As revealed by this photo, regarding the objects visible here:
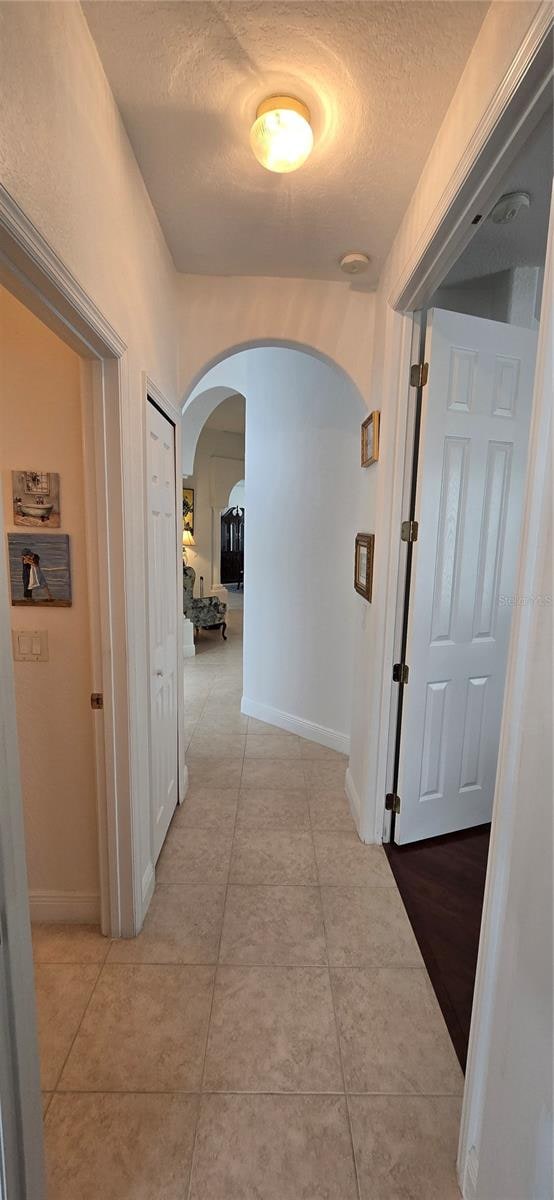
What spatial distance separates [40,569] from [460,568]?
171cm

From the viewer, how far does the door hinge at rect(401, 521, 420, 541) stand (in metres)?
2.00

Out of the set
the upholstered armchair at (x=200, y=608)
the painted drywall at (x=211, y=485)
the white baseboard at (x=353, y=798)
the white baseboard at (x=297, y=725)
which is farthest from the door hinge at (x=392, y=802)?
the painted drywall at (x=211, y=485)

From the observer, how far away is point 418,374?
1.94m

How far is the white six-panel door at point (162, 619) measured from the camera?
1.87 meters

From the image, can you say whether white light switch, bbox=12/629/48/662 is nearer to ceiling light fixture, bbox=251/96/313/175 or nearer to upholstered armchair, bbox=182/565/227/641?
ceiling light fixture, bbox=251/96/313/175

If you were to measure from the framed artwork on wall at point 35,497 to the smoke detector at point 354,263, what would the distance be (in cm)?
153

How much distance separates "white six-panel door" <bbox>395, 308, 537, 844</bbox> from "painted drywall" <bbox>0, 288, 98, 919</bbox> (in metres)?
1.35

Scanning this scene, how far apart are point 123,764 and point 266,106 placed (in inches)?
80.4

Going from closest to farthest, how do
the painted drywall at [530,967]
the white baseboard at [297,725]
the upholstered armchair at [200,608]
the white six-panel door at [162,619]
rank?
the painted drywall at [530,967], the white six-panel door at [162,619], the white baseboard at [297,725], the upholstered armchair at [200,608]

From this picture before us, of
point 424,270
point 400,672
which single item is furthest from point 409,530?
point 424,270

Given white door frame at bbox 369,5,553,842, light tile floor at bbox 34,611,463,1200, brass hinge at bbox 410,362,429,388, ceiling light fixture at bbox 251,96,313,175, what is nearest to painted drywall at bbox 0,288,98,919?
light tile floor at bbox 34,611,463,1200

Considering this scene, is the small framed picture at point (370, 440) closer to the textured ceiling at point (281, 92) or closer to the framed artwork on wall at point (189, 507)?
the textured ceiling at point (281, 92)

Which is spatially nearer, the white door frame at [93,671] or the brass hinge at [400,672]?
the white door frame at [93,671]

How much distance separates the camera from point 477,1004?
1026 mm
